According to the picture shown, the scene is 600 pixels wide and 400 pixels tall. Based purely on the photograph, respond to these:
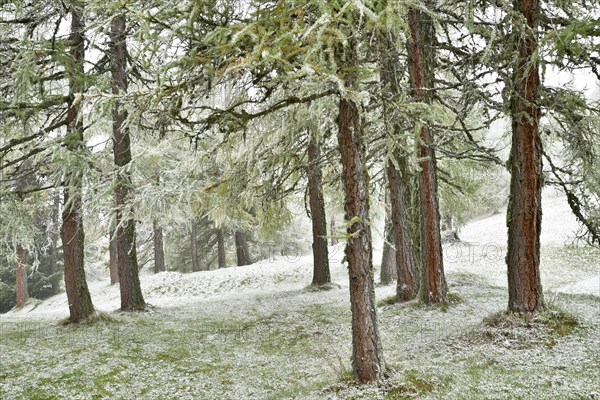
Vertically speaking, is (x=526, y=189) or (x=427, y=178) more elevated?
(x=427, y=178)

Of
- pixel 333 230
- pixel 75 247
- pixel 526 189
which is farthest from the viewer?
pixel 333 230

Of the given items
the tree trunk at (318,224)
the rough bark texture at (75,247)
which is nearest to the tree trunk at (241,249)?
the tree trunk at (318,224)

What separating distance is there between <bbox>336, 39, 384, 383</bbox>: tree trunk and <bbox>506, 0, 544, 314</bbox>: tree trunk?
2864mm

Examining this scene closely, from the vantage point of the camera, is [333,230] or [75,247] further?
[333,230]

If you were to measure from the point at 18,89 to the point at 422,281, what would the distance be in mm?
8448

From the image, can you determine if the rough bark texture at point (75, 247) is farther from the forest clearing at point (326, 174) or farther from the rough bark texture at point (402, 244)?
the rough bark texture at point (402, 244)

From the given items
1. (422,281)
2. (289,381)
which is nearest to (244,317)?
(422,281)

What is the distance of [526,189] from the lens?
22.9ft

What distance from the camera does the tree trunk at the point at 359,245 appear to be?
5.48 meters

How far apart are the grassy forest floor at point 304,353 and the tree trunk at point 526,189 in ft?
1.54


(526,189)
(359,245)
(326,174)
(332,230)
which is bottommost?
A: (332,230)

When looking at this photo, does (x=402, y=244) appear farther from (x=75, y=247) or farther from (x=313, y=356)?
(x=75, y=247)

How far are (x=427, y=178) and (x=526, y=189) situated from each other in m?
2.53

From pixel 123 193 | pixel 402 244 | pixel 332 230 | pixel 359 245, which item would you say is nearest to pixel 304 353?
pixel 359 245
